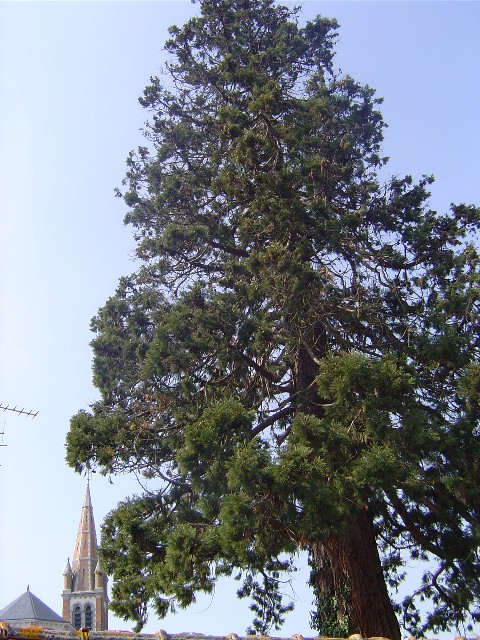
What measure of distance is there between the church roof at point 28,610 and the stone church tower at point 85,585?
3.57 m

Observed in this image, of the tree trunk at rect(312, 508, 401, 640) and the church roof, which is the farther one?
Result: the church roof

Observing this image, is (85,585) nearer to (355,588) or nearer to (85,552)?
(85,552)

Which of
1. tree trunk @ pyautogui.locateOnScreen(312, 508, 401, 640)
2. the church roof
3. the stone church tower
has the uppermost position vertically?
the stone church tower

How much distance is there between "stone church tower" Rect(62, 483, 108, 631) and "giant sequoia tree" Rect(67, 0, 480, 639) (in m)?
41.5

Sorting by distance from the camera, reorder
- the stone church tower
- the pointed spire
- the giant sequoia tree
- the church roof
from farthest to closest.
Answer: the pointed spire, the stone church tower, the church roof, the giant sequoia tree

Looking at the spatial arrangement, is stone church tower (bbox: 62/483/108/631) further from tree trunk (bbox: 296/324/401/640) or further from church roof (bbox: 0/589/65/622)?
tree trunk (bbox: 296/324/401/640)

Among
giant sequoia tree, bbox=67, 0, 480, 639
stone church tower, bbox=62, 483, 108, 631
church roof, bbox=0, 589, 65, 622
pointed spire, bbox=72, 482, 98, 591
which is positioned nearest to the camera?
giant sequoia tree, bbox=67, 0, 480, 639

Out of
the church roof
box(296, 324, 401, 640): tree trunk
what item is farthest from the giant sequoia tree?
the church roof

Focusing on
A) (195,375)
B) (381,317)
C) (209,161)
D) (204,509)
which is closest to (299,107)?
(209,161)

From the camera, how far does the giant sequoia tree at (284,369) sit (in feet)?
39.9

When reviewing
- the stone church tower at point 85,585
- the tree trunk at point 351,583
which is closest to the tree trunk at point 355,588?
the tree trunk at point 351,583

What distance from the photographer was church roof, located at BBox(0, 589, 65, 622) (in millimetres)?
48919

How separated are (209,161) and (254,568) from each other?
10.1 metres

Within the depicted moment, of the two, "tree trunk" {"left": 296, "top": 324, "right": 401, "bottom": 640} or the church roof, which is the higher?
the church roof
